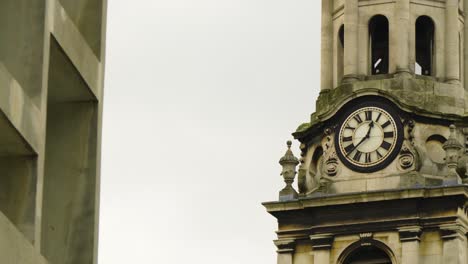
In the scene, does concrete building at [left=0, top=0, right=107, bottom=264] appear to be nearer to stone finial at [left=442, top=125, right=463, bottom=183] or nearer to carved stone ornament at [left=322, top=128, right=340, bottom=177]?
stone finial at [left=442, top=125, right=463, bottom=183]

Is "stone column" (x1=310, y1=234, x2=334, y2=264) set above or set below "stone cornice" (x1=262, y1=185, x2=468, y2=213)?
below

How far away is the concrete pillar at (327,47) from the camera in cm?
7781

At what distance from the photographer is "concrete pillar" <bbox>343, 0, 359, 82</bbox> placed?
3019 inches

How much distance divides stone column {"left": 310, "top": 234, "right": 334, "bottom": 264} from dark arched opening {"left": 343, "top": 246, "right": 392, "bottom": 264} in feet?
2.25

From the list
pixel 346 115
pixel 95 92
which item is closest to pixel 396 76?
pixel 346 115

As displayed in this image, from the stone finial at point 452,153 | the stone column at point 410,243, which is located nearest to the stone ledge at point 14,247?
the stone column at point 410,243

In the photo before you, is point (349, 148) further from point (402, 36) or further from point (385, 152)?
point (402, 36)

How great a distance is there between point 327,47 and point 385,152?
6.05 metres

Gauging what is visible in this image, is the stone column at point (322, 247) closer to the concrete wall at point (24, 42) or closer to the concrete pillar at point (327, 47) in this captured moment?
the concrete pillar at point (327, 47)

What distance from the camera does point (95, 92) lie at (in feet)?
113

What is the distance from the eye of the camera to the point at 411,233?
72812 millimetres

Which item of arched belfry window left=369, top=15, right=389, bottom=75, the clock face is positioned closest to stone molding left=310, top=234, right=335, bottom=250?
the clock face

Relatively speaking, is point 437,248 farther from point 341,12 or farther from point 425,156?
point 341,12

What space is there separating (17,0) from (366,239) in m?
43.5
